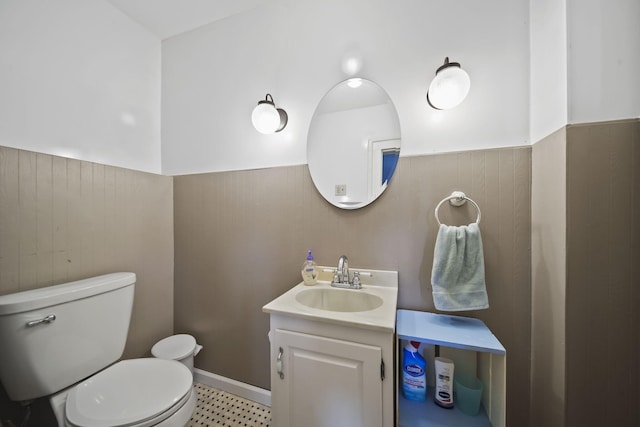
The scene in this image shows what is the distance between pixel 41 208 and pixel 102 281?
1.45ft

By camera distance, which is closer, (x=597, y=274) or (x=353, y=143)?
(x=597, y=274)

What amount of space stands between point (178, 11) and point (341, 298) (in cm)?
203

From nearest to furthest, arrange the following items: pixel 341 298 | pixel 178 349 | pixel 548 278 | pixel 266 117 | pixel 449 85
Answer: pixel 548 278, pixel 449 85, pixel 341 298, pixel 266 117, pixel 178 349

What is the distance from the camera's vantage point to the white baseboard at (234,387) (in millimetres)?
1369

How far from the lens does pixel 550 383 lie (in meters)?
0.85

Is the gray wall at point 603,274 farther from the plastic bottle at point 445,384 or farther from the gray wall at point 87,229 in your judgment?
the gray wall at point 87,229

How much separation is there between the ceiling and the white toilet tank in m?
1.65

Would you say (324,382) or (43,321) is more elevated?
(43,321)

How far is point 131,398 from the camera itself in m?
0.89

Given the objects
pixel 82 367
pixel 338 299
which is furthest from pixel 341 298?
pixel 82 367

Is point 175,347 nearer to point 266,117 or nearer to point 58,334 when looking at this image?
point 58,334

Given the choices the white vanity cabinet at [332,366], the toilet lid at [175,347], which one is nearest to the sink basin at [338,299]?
the white vanity cabinet at [332,366]

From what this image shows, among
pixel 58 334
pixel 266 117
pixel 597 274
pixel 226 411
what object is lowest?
pixel 226 411

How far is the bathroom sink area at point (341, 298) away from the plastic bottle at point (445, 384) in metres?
0.34
